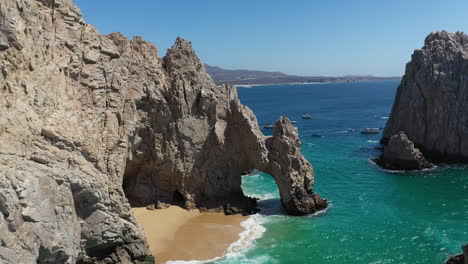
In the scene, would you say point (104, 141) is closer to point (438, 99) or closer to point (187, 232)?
point (187, 232)

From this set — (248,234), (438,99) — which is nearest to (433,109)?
(438,99)

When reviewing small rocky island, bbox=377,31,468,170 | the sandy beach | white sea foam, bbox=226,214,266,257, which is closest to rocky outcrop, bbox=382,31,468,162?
small rocky island, bbox=377,31,468,170

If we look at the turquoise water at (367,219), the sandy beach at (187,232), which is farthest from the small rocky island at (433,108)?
the sandy beach at (187,232)

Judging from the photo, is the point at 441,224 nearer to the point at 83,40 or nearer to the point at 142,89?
the point at 142,89

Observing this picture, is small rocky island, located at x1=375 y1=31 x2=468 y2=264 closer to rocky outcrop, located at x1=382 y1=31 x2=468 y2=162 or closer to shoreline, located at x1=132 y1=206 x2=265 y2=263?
rocky outcrop, located at x1=382 y1=31 x2=468 y2=162

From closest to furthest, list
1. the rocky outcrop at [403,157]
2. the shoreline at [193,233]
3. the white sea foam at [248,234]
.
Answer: the shoreline at [193,233]
the white sea foam at [248,234]
the rocky outcrop at [403,157]

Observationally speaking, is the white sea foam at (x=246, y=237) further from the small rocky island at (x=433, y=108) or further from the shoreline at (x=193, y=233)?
the small rocky island at (x=433, y=108)

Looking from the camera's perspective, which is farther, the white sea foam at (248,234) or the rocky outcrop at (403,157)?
the rocky outcrop at (403,157)

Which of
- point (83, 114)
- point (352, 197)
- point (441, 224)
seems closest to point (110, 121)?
point (83, 114)
